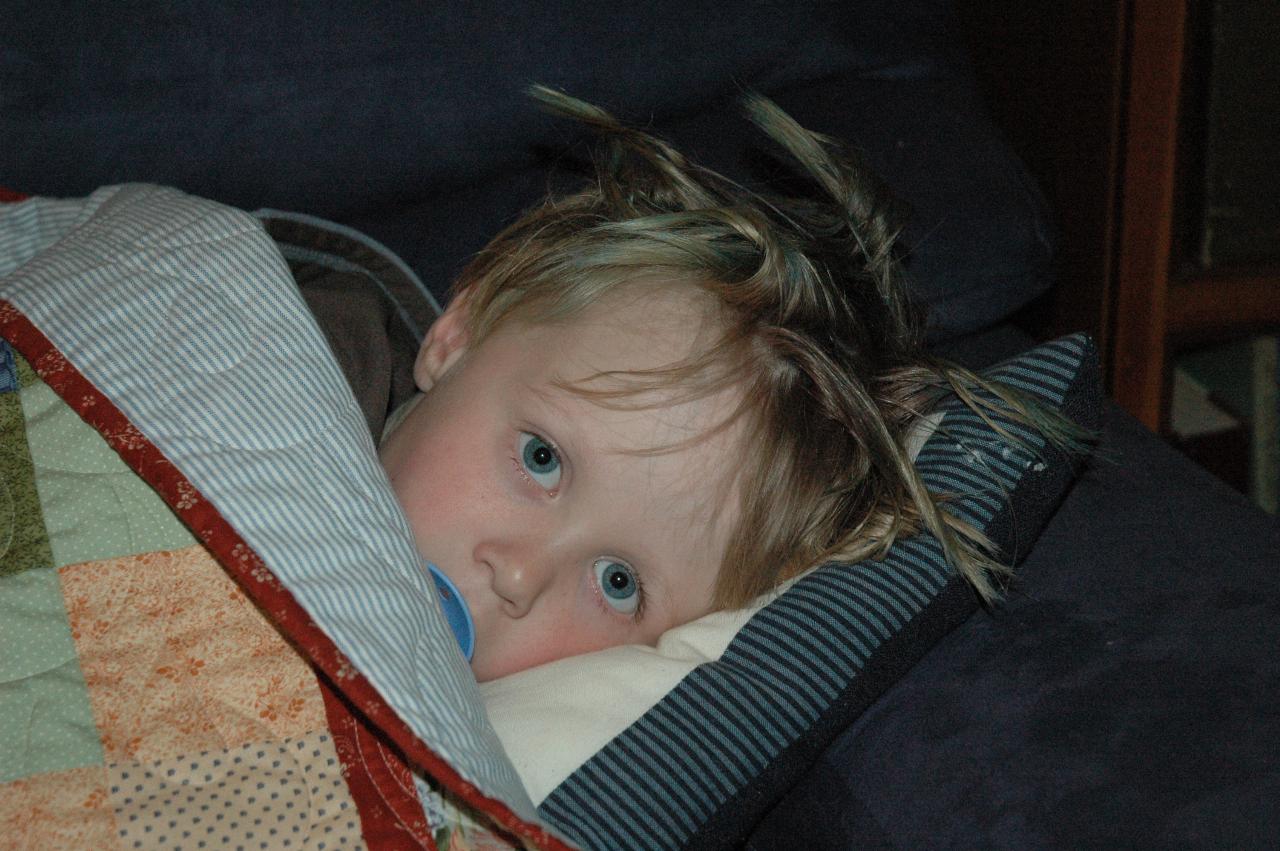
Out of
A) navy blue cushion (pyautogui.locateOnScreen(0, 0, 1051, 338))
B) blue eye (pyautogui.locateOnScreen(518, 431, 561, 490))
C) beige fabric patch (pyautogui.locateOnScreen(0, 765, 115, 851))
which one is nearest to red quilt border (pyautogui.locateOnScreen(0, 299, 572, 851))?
beige fabric patch (pyautogui.locateOnScreen(0, 765, 115, 851))

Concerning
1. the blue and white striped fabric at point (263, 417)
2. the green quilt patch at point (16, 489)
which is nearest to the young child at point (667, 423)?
the blue and white striped fabric at point (263, 417)

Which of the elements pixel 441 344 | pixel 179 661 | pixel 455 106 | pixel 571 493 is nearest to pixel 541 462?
pixel 571 493

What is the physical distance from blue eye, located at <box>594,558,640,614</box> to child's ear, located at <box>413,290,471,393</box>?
8.9 inches

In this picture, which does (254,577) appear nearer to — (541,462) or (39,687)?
(39,687)

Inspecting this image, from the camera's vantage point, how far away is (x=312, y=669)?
0.69 m

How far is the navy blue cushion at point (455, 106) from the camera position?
107cm

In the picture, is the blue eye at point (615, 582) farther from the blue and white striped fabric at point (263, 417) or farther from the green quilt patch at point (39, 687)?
the green quilt patch at point (39, 687)

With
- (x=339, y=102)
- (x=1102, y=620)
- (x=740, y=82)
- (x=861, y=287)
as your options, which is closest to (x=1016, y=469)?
(x=1102, y=620)

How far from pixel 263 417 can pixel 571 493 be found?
0.24m

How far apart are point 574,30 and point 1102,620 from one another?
753 mm

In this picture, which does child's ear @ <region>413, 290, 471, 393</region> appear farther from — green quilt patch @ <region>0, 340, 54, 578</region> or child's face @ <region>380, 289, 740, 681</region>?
green quilt patch @ <region>0, 340, 54, 578</region>

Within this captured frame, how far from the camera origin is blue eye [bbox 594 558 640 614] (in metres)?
0.89

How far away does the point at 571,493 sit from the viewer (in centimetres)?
85

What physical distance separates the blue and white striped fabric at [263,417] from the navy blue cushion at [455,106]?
25cm
